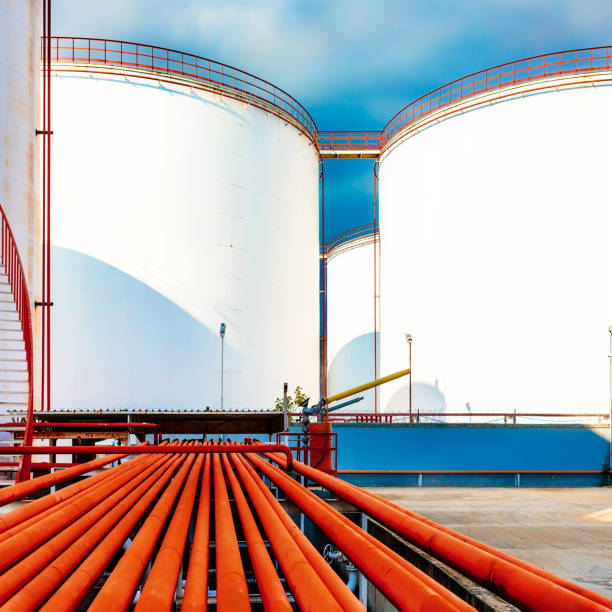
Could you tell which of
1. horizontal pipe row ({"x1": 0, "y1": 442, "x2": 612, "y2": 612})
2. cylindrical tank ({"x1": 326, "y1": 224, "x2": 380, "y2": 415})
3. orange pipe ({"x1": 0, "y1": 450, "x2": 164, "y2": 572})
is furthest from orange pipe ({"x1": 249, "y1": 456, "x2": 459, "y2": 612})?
cylindrical tank ({"x1": 326, "y1": 224, "x2": 380, "y2": 415})

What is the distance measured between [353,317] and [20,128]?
82.1 ft

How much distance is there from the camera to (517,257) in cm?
2411

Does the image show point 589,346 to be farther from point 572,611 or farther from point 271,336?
point 572,611

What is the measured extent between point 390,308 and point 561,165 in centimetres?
981

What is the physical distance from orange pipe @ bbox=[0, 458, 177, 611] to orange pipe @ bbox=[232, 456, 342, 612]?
2.85ft

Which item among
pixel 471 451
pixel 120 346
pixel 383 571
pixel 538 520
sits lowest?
pixel 538 520

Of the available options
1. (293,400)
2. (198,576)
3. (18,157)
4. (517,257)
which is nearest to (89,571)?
(198,576)

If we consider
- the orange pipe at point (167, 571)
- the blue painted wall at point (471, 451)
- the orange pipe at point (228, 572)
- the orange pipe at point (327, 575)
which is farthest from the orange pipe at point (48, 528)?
the blue painted wall at point (471, 451)

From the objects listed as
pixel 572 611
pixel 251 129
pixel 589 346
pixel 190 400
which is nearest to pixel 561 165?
pixel 589 346

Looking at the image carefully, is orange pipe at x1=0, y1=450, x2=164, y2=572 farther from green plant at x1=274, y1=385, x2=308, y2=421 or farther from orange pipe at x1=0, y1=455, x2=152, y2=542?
green plant at x1=274, y1=385, x2=308, y2=421

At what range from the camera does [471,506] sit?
14.8 metres

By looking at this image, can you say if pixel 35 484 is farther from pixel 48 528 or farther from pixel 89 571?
pixel 89 571

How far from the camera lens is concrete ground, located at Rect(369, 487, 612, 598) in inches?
348

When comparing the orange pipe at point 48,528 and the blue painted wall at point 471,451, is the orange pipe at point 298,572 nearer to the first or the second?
the orange pipe at point 48,528
